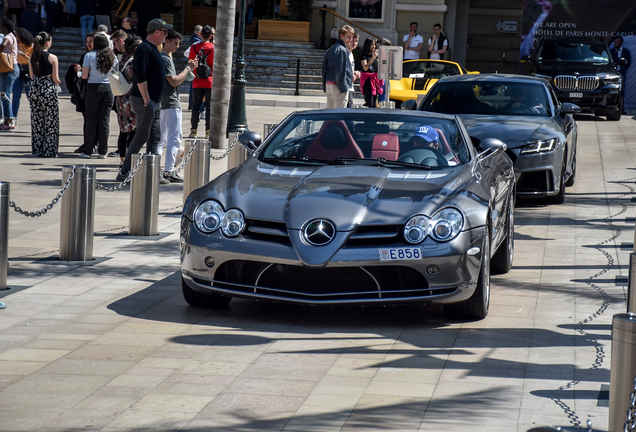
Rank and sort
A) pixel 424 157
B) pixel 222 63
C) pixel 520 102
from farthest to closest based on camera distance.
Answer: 1. pixel 222 63
2. pixel 520 102
3. pixel 424 157

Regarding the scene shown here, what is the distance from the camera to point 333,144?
7242mm

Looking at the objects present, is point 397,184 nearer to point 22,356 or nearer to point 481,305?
point 481,305

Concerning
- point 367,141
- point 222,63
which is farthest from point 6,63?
point 367,141

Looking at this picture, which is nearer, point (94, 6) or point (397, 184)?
point (397, 184)

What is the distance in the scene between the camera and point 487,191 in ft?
21.9

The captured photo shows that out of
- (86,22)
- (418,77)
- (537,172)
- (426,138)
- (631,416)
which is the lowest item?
(631,416)

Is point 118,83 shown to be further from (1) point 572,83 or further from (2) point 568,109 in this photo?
(1) point 572,83

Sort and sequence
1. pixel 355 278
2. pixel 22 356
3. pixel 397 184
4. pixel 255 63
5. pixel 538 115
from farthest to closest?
pixel 255 63, pixel 538 115, pixel 397 184, pixel 355 278, pixel 22 356

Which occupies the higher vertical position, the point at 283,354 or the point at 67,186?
the point at 67,186

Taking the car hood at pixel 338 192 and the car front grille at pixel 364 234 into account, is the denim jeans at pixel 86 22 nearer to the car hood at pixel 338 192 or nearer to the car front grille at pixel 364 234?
the car hood at pixel 338 192

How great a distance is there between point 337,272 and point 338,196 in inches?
20.9

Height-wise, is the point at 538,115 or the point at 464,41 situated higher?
the point at 464,41

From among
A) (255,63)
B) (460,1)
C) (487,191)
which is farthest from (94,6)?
(487,191)

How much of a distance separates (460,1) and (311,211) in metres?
32.7
